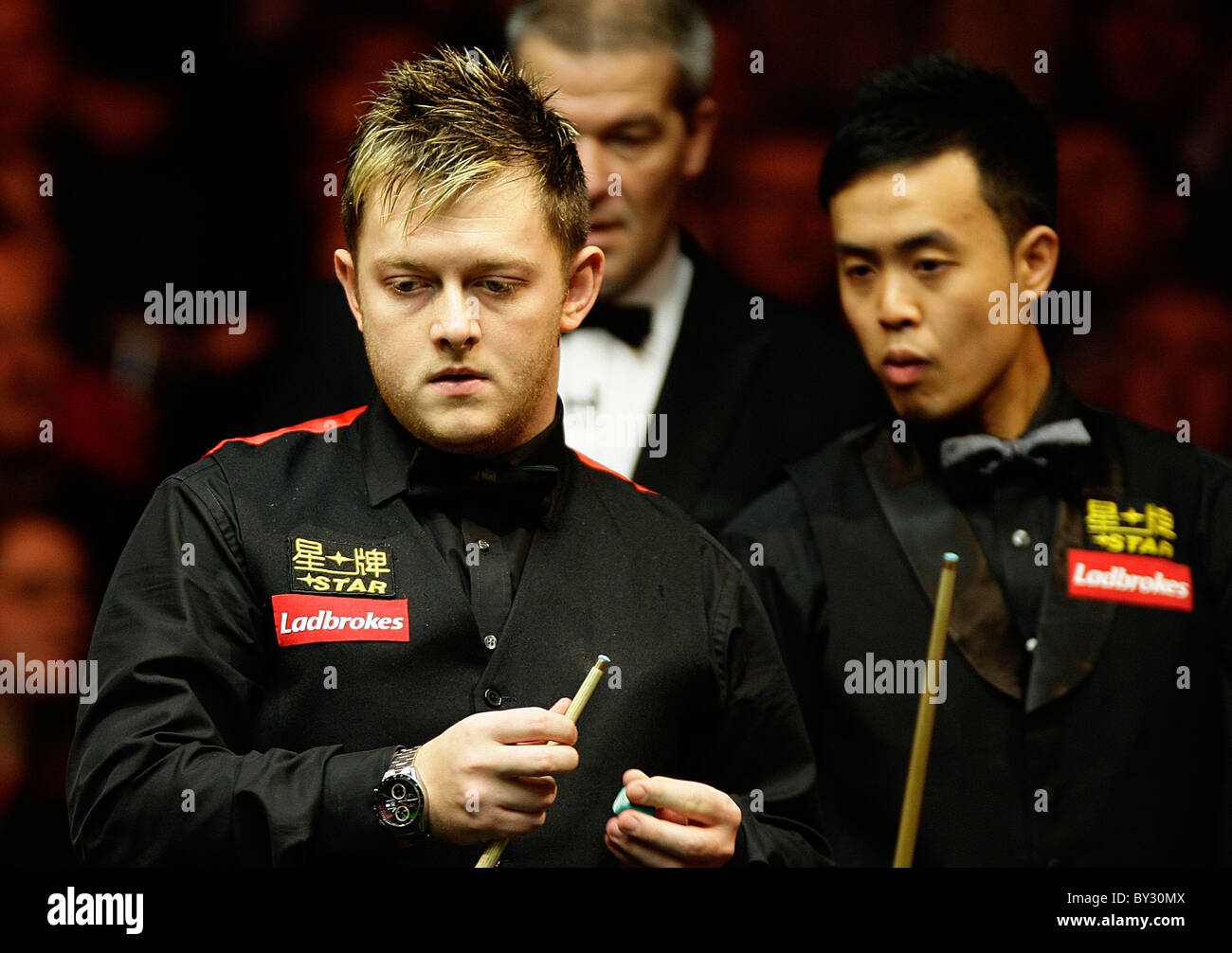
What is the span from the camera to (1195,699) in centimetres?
263

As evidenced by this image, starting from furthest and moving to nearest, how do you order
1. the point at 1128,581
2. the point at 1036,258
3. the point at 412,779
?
the point at 1036,258 < the point at 1128,581 < the point at 412,779

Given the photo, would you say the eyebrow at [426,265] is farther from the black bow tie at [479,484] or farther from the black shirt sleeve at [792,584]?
the black shirt sleeve at [792,584]

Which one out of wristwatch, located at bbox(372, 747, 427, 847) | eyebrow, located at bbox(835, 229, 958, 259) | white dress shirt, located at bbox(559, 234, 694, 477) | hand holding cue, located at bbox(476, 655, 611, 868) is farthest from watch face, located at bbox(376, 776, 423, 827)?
eyebrow, located at bbox(835, 229, 958, 259)

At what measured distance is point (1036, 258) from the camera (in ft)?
9.06

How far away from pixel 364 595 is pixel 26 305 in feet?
4.14

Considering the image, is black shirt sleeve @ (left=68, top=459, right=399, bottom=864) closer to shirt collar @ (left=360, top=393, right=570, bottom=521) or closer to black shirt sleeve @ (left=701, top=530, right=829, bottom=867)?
shirt collar @ (left=360, top=393, right=570, bottom=521)

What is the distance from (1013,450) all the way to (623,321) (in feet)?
2.59

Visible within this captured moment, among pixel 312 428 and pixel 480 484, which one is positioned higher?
pixel 312 428

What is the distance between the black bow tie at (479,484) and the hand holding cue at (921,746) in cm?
71

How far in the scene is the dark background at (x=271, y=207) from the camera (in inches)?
114

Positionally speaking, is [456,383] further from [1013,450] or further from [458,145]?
[1013,450]

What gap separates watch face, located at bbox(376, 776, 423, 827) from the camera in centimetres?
194

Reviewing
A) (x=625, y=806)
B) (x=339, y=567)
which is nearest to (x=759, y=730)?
(x=625, y=806)

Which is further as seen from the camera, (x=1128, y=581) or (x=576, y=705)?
(x=1128, y=581)
